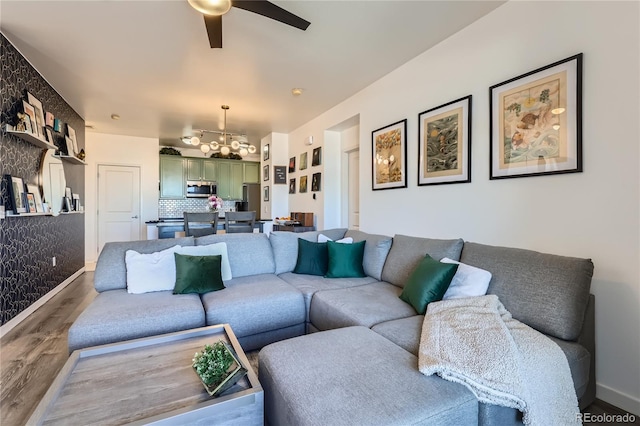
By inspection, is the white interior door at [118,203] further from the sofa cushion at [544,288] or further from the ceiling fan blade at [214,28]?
the sofa cushion at [544,288]

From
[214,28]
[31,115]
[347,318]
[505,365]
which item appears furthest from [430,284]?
[31,115]

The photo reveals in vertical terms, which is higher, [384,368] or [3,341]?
[384,368]

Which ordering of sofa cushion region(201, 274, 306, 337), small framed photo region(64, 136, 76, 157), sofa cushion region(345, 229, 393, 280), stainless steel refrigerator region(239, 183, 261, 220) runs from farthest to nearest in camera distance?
stainless steel refrigerator region(239, 183, 261, 220), small framed photo region(64, 136, 76, 157), sofa cushion region(345, 229, 393, 280), sofa cushion region(201, 274, 306, 337)

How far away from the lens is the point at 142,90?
4008 mm

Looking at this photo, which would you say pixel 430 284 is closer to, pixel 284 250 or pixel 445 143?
pixel 445 143

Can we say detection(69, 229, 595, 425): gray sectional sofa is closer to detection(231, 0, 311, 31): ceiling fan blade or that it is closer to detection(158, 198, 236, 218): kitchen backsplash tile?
detection(231, 0, 311, 31): ceiling fan blade

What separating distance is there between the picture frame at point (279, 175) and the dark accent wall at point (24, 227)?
335cm

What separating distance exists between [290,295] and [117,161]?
19.3 ft

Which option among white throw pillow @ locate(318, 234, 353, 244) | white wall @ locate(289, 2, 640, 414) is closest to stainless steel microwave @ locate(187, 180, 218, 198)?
white throw pillow @ locate(318, 234, 353, 244)

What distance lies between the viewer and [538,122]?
2.10m

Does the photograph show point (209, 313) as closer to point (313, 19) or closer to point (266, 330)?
point (266, 330)

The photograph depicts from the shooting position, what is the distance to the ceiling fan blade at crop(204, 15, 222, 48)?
204cm

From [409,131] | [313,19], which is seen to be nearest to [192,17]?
[313,19]

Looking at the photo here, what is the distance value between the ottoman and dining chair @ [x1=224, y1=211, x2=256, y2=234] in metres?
2.73
